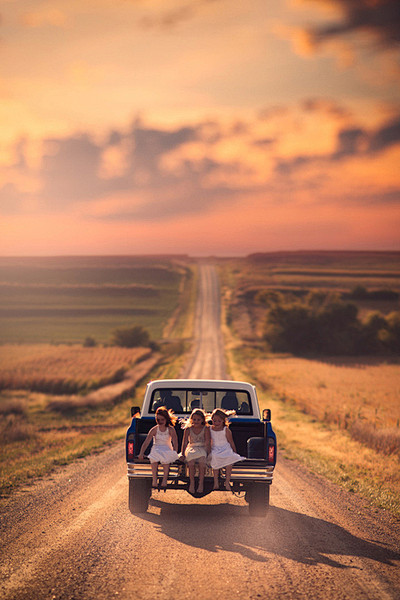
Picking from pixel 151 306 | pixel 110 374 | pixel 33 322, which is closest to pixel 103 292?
pixel 151 306

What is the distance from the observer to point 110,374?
62.9 meters

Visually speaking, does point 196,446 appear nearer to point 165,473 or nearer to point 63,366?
point 165,473

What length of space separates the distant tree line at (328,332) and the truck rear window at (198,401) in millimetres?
79734

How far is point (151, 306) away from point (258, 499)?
143413 mm

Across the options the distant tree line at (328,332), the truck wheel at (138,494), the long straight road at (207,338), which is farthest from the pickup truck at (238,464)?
the distant tree line at (328,332)

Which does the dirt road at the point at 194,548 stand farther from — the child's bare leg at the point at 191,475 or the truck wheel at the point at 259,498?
the child's bare leg at the point at 191,475

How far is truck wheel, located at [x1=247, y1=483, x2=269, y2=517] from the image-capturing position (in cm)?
1005

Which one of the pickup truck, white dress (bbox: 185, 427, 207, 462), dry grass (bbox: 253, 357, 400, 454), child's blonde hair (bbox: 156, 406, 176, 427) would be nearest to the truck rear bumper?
the pickup truck

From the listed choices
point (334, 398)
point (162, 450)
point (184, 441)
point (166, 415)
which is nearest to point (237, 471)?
point (184, 441)

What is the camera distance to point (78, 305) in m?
157

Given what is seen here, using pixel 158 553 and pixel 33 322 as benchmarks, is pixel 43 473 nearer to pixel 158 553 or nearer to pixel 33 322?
pixel 158 553

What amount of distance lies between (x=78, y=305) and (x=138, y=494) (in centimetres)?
15007

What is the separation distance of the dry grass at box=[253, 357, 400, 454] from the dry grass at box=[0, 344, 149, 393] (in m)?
17.6

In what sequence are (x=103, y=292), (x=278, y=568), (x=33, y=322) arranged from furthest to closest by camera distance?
1. (x=103, y=292)
2. (x=33, y=322)
3. (x=278, y=568)
